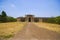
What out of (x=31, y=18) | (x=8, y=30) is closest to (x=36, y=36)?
(x=8, y=30)

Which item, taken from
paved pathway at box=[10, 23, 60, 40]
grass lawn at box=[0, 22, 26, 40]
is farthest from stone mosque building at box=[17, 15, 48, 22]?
paved pathway at box=[10, 23, 60, 40]

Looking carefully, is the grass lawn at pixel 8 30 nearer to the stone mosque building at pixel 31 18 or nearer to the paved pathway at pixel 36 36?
the paved pathway at pixel 36 36

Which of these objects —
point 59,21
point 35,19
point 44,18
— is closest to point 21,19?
point 35,19

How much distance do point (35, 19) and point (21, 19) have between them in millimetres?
6598

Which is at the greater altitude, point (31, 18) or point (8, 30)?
point (31, 18)

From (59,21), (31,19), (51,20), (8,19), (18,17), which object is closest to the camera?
(59,21)

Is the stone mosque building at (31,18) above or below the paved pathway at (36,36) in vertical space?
above

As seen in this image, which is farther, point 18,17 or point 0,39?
point 18,17


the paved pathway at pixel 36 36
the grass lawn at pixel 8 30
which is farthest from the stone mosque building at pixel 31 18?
the paved pathway at pixel 36 36

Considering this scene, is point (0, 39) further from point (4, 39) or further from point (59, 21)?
point (59, 21)

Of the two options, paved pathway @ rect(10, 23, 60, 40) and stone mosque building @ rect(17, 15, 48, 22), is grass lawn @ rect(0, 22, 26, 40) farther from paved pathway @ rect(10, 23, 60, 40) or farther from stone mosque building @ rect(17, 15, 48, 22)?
stone mosque building @ rect(17, 15, 48, 22)

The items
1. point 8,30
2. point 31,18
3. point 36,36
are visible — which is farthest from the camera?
point 31,18

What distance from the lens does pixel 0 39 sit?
28.1 feet

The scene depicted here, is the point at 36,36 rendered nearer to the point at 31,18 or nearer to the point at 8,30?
the point at 8,30
